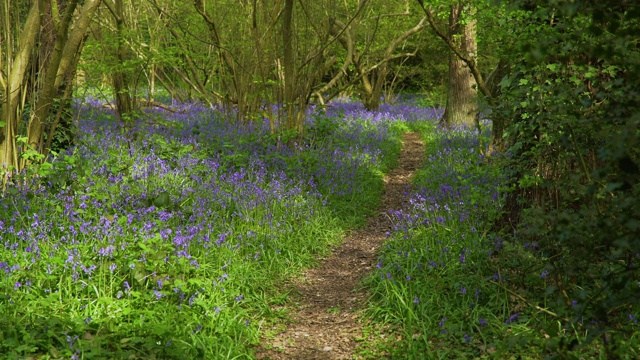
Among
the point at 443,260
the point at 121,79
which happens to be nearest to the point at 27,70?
the point at 121,79

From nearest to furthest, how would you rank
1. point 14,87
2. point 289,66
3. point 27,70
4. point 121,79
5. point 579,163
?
point 579,163
point 14,87
point 27,70
point 289,66
point 121,79

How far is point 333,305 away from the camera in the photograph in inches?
199

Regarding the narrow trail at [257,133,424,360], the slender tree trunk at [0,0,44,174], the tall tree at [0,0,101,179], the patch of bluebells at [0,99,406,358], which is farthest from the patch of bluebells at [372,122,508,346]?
the slender tree trunk at [0,0,44,174]

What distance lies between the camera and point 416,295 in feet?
15.1

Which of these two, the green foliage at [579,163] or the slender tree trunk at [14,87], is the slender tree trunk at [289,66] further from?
the green foliage at [579,163]

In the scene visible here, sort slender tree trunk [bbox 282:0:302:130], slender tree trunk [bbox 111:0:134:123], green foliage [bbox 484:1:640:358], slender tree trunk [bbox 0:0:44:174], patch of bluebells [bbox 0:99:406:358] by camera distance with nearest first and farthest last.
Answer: green foliage [bbox 484:1:640:358] < patch of bluebells [bbox 0:99:406:358] < slender tree trunk [bbox 0:0:44:174] < slender tree trunk [bbox 282:0:302:130] < slender tree trunk [bbox 111:0:134:123]

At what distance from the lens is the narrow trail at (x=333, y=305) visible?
14.0 ft

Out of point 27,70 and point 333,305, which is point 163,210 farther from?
point 27,70

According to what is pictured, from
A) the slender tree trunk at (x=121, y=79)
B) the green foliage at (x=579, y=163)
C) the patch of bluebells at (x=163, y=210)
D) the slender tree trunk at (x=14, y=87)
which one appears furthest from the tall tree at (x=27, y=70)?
the green foliage at (x=579, y=163)

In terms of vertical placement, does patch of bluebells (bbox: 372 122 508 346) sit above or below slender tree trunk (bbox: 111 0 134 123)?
below

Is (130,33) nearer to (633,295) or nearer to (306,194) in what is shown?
(306,194)

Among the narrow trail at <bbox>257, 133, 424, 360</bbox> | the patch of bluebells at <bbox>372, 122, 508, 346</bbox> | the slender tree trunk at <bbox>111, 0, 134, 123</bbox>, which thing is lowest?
the narrow trail at <bbox>257, 133, 424, 360</bbox>

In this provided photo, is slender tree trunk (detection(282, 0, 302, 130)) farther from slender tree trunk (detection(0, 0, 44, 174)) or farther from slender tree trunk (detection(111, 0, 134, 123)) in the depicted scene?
slender tree trunk (detection(0, 0, 44, 174))

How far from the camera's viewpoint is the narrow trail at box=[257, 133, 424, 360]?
168 inches
